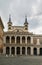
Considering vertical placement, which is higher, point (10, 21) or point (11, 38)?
point (10, 21)

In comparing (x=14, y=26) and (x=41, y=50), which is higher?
(x=14, y=26)

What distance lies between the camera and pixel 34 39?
116 m

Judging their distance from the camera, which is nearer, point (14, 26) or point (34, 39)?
point (34, 39)

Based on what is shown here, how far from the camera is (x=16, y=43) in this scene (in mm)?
111688

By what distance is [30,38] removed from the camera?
112m

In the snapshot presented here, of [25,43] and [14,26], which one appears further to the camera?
[14,26]

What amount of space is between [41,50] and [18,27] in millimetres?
18869

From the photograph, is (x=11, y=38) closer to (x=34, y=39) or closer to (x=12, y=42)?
(x=12, y=42)

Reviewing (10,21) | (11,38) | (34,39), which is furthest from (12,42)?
(10,21)

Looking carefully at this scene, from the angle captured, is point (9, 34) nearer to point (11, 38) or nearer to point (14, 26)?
point (11, 38)

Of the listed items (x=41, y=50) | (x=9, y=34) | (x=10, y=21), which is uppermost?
(x=10, y=21)

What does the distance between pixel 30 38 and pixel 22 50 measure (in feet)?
21.9

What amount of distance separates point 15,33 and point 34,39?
9720mm

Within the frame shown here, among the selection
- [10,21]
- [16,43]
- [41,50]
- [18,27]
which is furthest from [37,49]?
[10,21]
